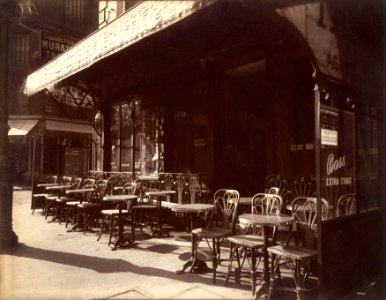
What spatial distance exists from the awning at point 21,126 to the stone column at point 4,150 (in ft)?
54.4

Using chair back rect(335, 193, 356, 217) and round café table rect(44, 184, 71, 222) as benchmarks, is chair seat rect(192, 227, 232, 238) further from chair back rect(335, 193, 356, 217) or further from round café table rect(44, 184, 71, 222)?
round café table rect(44, 184, 71, 222)

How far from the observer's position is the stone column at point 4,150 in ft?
23.0

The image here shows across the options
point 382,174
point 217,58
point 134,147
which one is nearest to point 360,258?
point 382,174

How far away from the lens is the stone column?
7.00 metres

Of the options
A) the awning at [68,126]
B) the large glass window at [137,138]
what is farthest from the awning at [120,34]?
the awning at [68,126]

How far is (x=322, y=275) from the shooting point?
13.5 ft

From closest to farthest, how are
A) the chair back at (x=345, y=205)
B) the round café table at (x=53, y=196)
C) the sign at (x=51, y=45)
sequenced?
the chair back at (x=345, y=205) → the sign at (x=51, y=45) → the round café table at (x=53, y=196)

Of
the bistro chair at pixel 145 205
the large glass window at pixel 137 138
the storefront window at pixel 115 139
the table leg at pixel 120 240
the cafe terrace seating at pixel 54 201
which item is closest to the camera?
the table leg at pixel 120 240

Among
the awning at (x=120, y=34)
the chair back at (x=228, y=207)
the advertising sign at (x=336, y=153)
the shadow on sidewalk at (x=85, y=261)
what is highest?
the awning at (x=120, y=34)

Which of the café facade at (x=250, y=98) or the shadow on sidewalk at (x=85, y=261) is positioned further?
the shadow on sidewalk at (x=85, y=261)

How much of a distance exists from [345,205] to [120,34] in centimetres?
502

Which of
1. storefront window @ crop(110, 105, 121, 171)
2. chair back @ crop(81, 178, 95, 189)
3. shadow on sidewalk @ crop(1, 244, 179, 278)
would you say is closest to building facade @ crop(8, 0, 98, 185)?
storefront window @ crop(110, 105, 121, 171)

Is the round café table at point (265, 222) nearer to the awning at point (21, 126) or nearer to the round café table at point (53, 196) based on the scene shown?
the round café table at point (53, 196)

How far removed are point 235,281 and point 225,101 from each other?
5896mm
